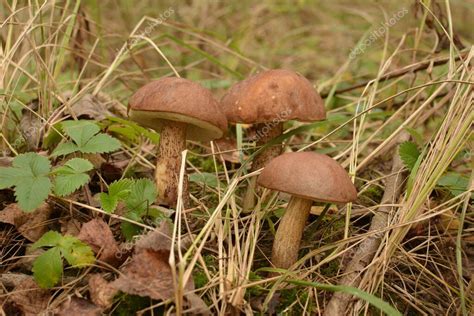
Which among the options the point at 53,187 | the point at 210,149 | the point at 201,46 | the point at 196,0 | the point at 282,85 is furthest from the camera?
the point at 196,0

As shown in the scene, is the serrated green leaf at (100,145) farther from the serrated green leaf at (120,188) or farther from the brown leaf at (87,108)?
the brown leaf at (87,108)

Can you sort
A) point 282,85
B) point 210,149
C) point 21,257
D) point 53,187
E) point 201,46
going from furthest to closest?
point 201,46 < point 210,149 < point 282,85 < point 53,187 < point 21,257

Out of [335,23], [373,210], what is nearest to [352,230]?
[373,210]

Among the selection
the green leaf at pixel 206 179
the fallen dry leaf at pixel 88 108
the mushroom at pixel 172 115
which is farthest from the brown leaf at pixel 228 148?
the fallen dry leaf at pixel 88 108

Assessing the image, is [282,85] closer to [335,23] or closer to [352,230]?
[352,230]

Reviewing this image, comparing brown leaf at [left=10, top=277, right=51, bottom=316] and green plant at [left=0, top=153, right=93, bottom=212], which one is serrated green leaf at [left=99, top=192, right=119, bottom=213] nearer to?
green plant at [left=0, top=153, right=93, bottom=212]

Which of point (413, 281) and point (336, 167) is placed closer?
point (336, 167)

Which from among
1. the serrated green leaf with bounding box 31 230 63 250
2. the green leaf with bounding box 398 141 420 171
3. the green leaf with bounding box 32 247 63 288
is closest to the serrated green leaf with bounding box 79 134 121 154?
the serrated green leaf with bounding box 31 230 63 250
